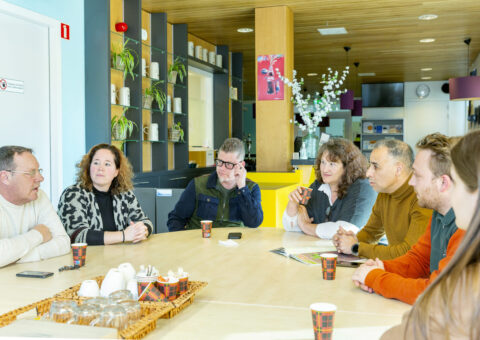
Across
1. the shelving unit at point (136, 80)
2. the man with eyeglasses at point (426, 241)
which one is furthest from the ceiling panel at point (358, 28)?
the man with eyeglasses at point (426, 241)

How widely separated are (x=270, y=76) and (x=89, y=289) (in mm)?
4808

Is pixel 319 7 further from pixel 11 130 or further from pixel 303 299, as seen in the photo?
pixel 303 299

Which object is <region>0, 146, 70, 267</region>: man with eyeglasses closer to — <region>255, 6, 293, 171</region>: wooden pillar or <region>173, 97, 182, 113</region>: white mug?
<region>255, 6, 293, 171</region>: wooden pillar

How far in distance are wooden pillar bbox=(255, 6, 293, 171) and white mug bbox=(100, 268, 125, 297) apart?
4532 mm

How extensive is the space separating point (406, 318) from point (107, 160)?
7.72ft

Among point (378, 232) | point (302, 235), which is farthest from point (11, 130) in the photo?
point (378, 232)

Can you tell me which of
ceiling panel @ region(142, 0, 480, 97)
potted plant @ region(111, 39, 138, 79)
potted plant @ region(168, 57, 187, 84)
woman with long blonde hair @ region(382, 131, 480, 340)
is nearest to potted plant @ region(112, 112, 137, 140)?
potted plant @ region(111, 39, 138, 79)

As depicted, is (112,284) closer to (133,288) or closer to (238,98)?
(133,288)

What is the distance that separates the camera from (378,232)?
2850 millimetres

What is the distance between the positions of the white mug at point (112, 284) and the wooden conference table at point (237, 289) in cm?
22

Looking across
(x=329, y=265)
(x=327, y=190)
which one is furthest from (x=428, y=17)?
(x=329, y=265)

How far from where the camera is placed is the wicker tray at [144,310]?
1313mm

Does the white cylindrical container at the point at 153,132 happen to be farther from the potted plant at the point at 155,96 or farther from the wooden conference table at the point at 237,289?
the wooden conference table at the point at 237,289

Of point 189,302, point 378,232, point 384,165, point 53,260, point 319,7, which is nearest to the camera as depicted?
point 189,302
